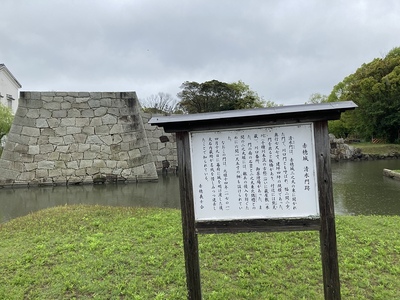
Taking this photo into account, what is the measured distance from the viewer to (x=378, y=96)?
81.1 ft

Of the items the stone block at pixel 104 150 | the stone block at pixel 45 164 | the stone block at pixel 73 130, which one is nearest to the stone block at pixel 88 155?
the stone block at pixel 104 150

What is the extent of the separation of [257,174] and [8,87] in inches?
1163

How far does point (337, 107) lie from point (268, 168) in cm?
66

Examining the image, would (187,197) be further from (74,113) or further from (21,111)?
(21,111)

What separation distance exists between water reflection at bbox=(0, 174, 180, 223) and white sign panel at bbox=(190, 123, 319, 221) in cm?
459

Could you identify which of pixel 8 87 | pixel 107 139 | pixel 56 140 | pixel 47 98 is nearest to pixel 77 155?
pixel 56 140

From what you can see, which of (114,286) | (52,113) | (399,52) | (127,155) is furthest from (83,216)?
(399,52)

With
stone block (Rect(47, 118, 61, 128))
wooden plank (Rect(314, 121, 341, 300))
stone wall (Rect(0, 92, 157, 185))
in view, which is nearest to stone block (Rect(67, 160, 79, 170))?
stone wall (Rect(0, 92, 157, 185))

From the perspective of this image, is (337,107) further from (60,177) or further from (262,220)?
(60,177)

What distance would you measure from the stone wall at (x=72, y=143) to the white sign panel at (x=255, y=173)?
28.2 feet

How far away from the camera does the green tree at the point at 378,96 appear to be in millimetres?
23891

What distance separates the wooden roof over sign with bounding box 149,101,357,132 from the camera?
2.22 m

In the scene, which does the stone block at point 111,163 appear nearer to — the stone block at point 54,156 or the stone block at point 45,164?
the stone block at point 54,156

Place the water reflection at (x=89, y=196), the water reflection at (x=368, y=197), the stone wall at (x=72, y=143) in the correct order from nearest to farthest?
1. the water reflection at (x=368, y=197)
2. the water reflection at (x=89, y=196)
3. the stone wall at (x=72, y=143)
